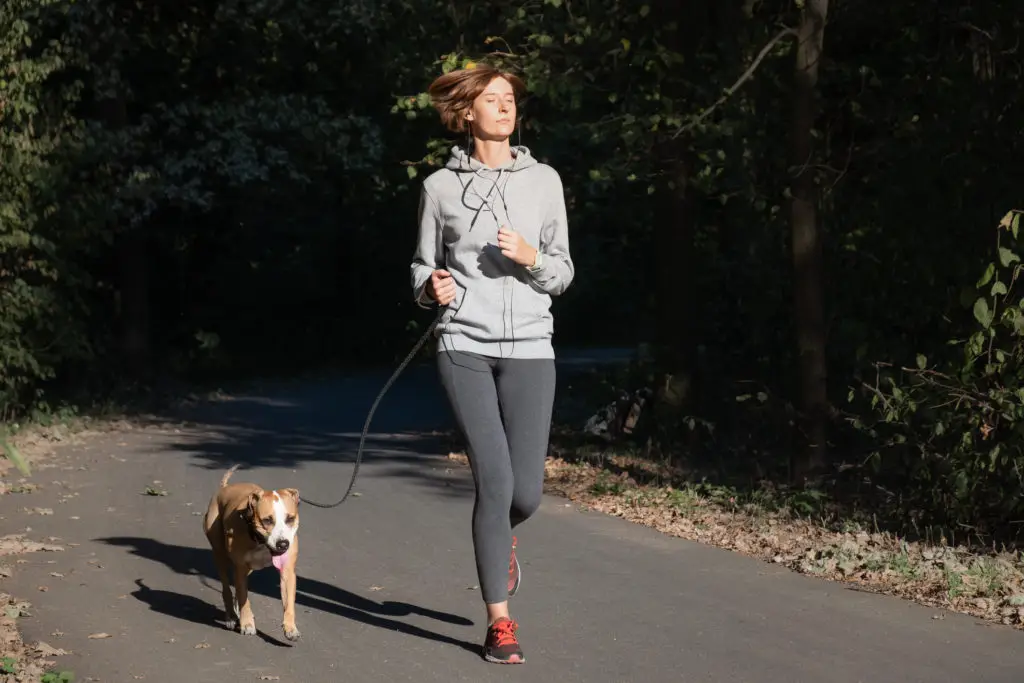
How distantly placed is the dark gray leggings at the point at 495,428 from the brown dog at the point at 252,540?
82cm

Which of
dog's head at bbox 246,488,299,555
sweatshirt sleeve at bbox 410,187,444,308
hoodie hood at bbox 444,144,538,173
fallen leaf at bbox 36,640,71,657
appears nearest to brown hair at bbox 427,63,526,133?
hoodie hood at bbox 444,144,538,173

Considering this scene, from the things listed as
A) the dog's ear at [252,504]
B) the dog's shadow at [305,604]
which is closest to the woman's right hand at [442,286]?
the dog's ear at [252,504]

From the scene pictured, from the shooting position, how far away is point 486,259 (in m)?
6.43

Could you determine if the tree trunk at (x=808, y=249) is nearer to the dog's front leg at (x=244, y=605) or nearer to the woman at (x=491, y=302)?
the woman at (x=491, y=302)

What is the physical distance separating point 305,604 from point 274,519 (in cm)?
127

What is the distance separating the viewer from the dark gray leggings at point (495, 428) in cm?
641

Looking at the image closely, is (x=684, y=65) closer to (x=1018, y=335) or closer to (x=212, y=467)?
(x=212, y=467)

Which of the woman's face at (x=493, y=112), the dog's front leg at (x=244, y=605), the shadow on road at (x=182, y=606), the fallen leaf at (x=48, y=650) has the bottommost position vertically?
the shadow on road at (x=182, y=606)

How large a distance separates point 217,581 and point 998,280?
461cm

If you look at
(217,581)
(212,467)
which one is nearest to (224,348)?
(212,467)

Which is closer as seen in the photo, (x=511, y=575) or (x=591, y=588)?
(x=511, y=575)

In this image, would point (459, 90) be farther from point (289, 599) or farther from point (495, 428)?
point (289, 599)

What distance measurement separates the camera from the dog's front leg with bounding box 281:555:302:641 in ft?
22.3

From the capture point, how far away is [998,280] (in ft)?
28.2
